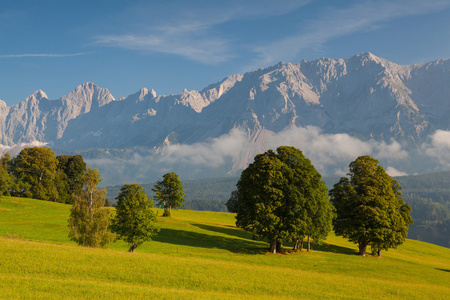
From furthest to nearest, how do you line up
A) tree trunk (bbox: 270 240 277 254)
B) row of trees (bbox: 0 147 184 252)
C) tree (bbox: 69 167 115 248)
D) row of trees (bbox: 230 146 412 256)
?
tree trunk (bbox: 270 240 277 254) < row of trees (bbox: 230 146 412 256) < row of trees (bbox: 0 147 184 252) < tree (bbox: 69 167 115 248)

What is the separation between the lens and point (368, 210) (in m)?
60.4

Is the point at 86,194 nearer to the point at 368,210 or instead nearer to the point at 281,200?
the point at 281,200

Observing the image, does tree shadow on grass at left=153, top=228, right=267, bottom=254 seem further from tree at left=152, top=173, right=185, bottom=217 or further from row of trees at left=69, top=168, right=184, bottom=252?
tree at left=152, top=173, right=185, bottom=217

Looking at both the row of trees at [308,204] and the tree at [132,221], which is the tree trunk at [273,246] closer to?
the row of trees at [308,204]

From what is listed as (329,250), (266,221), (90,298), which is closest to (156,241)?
(266,221)

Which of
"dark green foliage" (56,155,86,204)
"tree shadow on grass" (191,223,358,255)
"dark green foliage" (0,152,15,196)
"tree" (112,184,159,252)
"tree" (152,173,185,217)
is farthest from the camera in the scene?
"dark green foliage" (56,155,86,204)

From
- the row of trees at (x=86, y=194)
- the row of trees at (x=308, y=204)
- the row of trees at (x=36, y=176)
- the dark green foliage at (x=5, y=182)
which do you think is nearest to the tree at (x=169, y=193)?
the row of trees at (x=86, y=194)

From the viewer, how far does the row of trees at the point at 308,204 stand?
55469mm

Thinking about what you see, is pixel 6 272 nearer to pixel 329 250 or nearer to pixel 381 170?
pixel 329 250

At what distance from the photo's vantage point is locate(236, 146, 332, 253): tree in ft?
180

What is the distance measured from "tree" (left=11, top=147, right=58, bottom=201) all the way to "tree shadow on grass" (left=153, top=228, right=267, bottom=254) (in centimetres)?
5624

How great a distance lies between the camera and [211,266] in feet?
122

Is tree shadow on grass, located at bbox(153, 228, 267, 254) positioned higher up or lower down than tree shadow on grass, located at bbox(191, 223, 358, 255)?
lower down

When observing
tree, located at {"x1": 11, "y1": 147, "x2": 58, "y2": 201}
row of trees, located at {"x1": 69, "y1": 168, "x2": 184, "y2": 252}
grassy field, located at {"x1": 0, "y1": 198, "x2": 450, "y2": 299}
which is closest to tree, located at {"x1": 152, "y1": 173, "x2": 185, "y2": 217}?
grassy field, located at {"x1": 0, "y1": 198, "x2": 450, "y2": 299}
